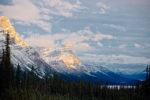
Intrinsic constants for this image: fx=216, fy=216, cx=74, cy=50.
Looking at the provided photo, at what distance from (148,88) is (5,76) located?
10470 centimetres

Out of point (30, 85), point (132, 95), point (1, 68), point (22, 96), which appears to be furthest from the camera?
point (132, 95)

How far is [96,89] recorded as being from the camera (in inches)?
6939

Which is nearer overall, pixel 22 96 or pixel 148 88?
pixel 22 96

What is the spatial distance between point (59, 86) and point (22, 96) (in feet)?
371

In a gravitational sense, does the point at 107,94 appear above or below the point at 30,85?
below

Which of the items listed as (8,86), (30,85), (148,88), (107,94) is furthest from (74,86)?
(8,86)

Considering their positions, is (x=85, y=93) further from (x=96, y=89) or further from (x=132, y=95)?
(x=132, y=95)

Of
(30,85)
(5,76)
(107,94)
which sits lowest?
(107,94)

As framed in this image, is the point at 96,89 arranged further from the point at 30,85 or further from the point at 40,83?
the point at 30,85

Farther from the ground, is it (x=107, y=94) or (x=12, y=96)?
(x=12, y=96)

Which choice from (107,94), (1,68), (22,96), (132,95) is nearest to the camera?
(22,96)

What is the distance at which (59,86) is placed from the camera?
17188 centimetres

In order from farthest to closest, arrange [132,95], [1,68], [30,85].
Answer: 1. [132,95]
2. [30,85]
3. [1,68]

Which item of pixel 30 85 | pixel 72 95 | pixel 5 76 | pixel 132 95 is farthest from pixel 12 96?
pixel 132 95
